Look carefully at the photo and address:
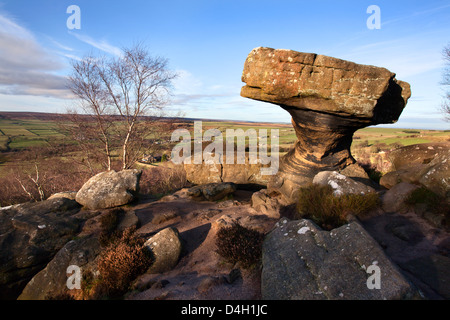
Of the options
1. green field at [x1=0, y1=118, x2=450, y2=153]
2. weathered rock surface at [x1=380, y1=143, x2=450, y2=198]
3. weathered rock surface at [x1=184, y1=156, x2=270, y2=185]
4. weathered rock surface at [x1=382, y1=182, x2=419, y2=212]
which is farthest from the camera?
green field at [x1=0, y1=118, x2=450, y2=153]

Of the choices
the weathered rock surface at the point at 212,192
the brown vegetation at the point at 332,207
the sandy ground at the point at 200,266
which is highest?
the brown vegetation at the point at 332,207

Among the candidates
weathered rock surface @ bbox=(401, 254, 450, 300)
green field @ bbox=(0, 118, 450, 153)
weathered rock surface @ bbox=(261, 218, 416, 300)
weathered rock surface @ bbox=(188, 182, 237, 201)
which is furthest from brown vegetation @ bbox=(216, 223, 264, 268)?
green field @ bbox=(0, 118, 450, 153)

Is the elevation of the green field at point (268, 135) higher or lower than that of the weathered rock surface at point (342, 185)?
higher

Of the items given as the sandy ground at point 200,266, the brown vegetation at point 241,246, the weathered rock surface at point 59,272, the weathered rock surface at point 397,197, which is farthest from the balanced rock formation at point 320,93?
the weathered rock surface at point 59,272

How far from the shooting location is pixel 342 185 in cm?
834

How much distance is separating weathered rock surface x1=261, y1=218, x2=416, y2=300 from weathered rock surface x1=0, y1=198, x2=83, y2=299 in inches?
334

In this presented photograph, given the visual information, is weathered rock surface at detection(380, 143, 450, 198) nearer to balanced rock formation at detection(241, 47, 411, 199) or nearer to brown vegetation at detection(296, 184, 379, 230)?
brown vegetation at detection(296, 184, 379, 230)

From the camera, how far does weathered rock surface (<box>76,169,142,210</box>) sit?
1092 centimetres

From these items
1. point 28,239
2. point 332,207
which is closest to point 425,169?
point 332,207

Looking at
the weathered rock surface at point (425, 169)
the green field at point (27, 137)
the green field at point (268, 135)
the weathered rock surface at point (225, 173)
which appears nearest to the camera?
the weathered rock surface at point (425, 169)

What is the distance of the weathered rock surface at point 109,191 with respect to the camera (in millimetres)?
10917

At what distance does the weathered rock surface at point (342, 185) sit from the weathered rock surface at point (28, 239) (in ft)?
35.2

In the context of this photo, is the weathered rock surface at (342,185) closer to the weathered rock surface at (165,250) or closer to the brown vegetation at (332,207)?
the brown vegetation at (332,207)
